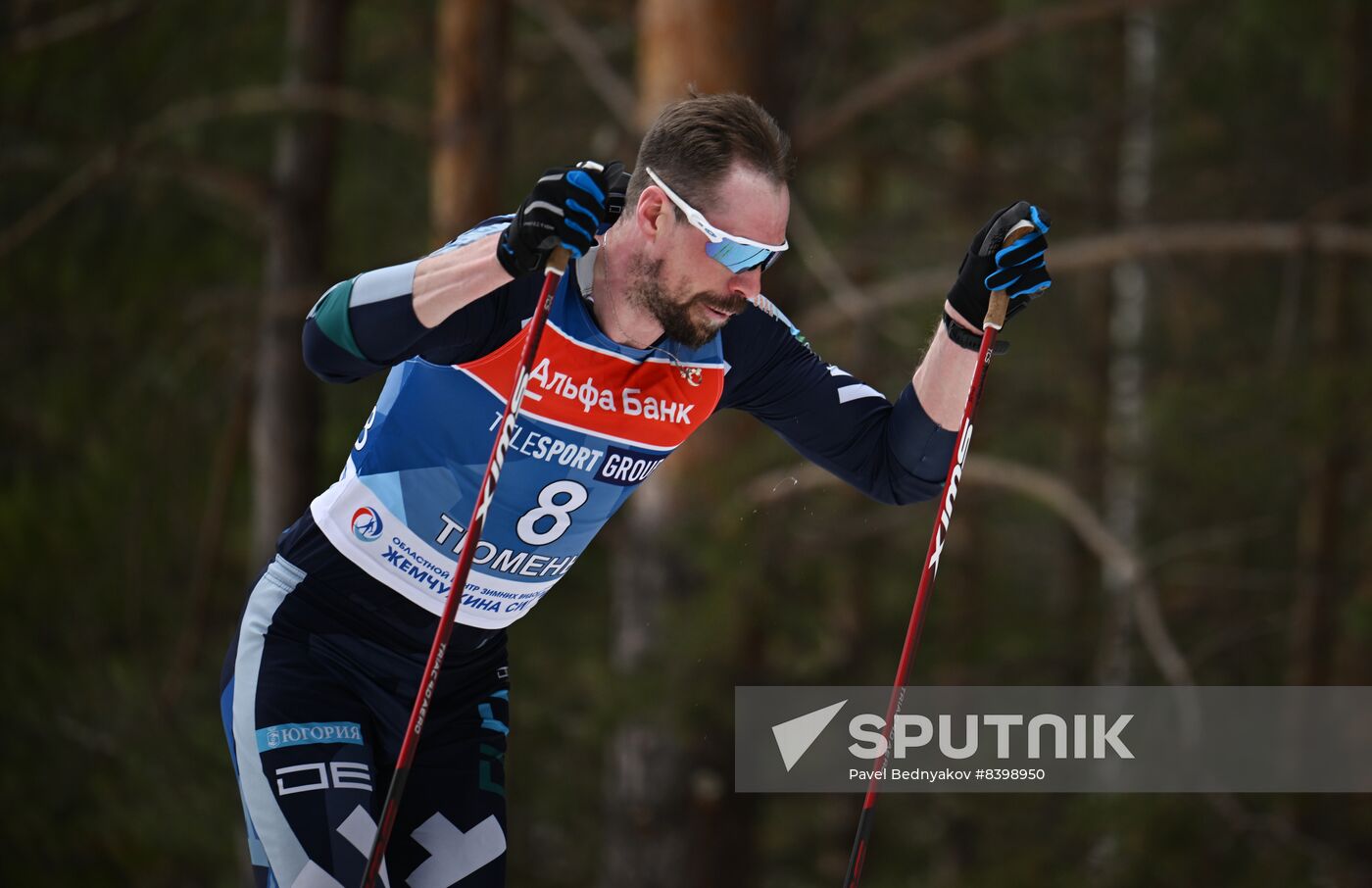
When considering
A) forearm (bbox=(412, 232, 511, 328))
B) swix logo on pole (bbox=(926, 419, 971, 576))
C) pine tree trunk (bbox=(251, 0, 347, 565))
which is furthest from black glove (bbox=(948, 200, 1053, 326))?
pine tree trunk (bbox=(251, 0, 347, 565))

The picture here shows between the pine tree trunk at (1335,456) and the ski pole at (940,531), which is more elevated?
the pine tree trunk at (1335,456)

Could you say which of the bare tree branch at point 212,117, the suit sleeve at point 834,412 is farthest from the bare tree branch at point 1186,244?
the suit sleeve at point 834,412

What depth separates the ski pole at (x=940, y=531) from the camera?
2.85 m

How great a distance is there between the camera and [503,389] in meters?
2.76

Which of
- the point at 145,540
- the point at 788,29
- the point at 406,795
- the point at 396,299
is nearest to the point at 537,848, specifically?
the point at 145,540

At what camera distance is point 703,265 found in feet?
8.95

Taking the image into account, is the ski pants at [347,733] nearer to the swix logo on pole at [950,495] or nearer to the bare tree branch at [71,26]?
the swix logo on pole at [950,495]

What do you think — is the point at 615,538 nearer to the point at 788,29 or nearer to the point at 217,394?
the point at 788,29

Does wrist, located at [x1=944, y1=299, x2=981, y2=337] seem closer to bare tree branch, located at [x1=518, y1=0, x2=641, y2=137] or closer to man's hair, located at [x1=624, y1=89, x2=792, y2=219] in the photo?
man's hair, located at [x1=624, y1=89, x2=792, y2=219]

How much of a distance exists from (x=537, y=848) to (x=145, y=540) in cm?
321

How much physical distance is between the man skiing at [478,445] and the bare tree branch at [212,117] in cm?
499

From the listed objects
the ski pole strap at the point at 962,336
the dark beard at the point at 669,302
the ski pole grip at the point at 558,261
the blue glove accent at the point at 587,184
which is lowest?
the ski pole grip at the point at 558,261

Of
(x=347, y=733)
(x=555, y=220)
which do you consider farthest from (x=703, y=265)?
(x=347, y=733)

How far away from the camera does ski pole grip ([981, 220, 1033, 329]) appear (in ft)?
9.33
